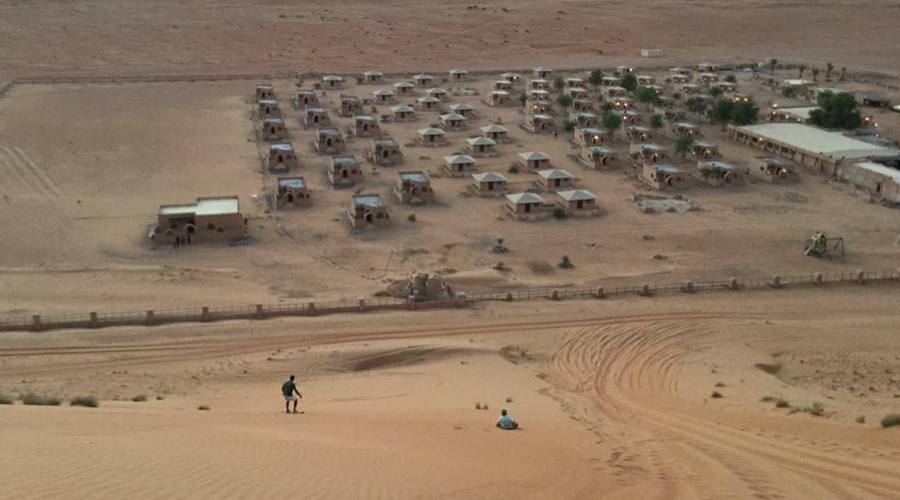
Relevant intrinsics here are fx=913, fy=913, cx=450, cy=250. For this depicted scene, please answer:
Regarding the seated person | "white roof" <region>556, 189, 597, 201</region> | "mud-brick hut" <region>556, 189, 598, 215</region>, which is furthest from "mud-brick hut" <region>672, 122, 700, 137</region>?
the seated person

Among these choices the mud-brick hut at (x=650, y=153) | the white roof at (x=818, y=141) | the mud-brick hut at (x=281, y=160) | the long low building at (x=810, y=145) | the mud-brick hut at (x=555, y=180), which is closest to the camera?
the mud-brick hut at (x=555, y=180)

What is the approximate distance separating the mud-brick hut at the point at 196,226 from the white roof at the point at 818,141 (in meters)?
29.1

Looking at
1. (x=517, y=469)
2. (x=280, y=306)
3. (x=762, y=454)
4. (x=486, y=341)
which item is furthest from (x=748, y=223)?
(x=517, y=469)

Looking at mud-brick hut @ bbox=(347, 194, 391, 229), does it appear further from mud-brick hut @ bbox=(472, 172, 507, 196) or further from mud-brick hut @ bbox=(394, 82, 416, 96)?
mud-brick hut @ bbox=(394, 82, 416, 96)

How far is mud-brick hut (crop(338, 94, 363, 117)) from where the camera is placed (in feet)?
186

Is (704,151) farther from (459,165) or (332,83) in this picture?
(332,83)

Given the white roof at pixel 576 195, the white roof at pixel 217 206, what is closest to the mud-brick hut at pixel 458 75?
the white roof at pixel 576 195

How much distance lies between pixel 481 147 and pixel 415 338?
24706 millimetres

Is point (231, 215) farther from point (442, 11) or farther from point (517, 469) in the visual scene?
point (442, 11)

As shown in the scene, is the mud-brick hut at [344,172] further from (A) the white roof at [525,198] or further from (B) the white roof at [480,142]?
(A) the white roof at [525,198]

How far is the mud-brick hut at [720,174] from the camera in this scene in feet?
140

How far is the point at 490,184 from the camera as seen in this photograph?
135ft

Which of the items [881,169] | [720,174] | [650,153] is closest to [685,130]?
[650,153]

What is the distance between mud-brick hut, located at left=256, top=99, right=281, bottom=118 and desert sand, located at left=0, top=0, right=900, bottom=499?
2.87 ft
